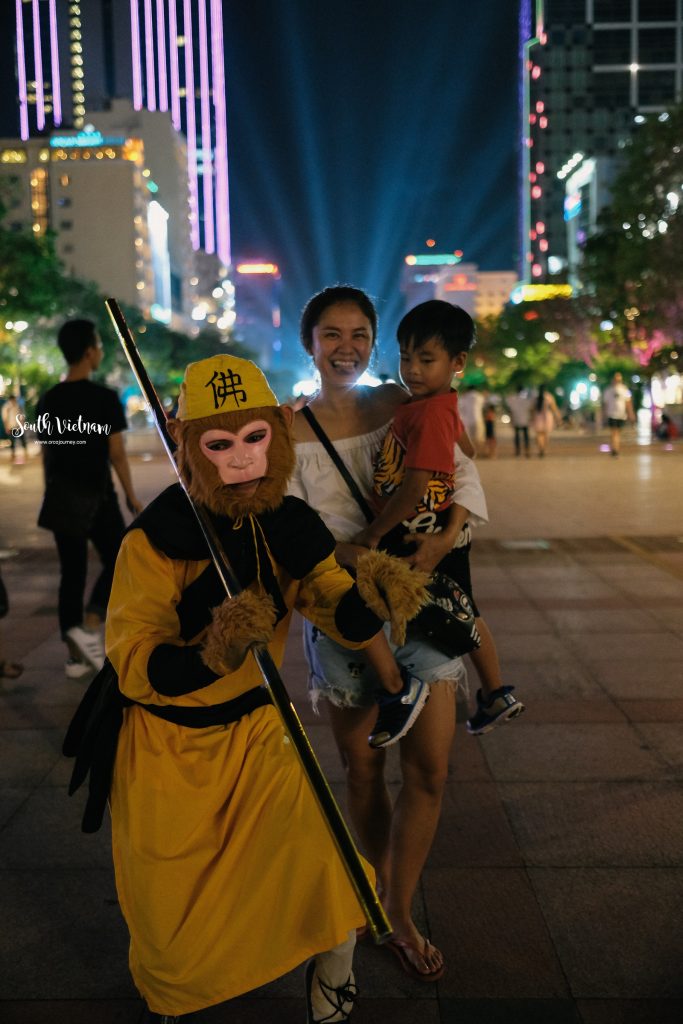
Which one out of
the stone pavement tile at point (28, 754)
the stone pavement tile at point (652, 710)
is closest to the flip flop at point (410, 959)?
the stone pavement tile at point (28, 754)

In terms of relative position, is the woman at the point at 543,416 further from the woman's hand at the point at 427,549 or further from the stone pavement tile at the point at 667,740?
the woman's hand at the point at 427,549

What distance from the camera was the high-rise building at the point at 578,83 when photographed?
14100 centimetres

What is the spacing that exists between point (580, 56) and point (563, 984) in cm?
15950

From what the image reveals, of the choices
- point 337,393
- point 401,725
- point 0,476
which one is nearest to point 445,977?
point 401,725

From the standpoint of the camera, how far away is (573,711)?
5301 mm

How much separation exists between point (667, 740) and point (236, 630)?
11.0ft

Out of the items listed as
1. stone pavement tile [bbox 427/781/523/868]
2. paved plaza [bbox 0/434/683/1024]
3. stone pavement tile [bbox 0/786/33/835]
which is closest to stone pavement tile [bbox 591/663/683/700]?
paved plaza [bbox 0/434/683/1024]

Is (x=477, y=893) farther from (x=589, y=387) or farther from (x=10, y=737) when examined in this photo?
(x=589, y=387)

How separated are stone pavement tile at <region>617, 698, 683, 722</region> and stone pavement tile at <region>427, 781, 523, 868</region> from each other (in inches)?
46.0

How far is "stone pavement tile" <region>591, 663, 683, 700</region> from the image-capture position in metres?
5.59

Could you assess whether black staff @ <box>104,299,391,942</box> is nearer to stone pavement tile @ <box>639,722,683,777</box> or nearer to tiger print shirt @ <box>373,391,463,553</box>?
tiger print shirt @ <box>373,391,463,553</box>

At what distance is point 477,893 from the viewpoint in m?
3.45

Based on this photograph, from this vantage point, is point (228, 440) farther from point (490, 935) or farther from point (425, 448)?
point (490, 935)

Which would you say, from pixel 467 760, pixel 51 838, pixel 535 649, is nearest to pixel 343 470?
pixel 51 838
